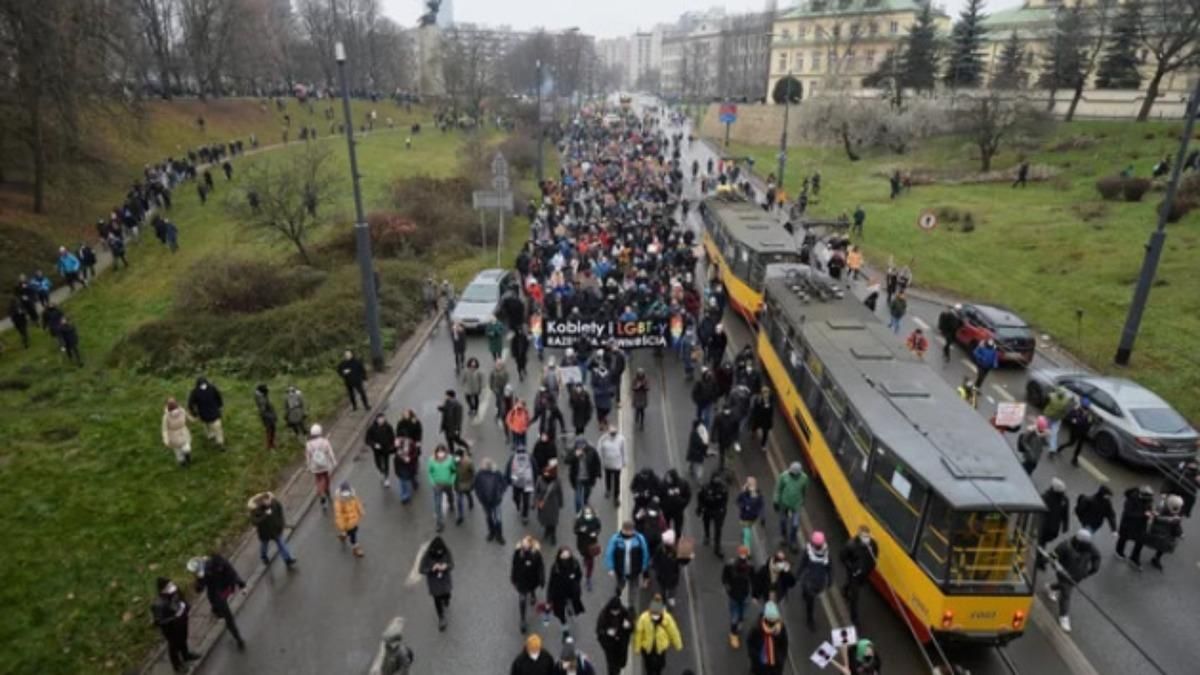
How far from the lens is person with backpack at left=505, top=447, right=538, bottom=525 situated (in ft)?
41.8

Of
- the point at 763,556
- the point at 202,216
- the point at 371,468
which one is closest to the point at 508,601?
the point at 763,556

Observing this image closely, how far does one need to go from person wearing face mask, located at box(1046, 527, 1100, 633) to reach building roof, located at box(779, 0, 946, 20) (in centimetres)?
9468

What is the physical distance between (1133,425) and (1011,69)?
63.2 m

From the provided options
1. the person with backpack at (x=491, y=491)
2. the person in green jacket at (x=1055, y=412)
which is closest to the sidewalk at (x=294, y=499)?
the person with backpack at (x=491, y=491)

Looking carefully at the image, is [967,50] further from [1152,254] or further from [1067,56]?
[1152,254]

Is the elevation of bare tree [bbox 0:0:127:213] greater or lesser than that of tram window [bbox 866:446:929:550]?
greater

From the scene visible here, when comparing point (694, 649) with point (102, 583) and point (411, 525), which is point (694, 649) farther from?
point (102, 583)

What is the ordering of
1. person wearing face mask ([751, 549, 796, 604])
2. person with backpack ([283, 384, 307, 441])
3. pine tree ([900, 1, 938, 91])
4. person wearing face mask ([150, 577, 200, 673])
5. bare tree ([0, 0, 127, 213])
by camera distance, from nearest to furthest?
person wearing face mask ([150, 577, 200, 673]) < person wearing face mask ([751, 549, 796, 604]) < person with backpack ([283, 384, 307, 441]) < bare tree ([0, 0, 127, 213]) < pine tree ([900, 1, 938, 91])

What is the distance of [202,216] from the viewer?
3956 centimetres

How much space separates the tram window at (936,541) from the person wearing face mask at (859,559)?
2.74 ft

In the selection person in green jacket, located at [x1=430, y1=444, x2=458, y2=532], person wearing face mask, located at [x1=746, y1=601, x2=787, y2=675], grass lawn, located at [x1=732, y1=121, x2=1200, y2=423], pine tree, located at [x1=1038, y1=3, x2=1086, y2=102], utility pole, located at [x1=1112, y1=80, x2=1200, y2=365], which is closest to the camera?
person wearing face mask, located at [x1=746, y1=601, x2=787, y2=675]

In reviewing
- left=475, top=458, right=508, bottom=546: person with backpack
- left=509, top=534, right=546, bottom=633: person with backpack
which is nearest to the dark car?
left=475, top=458, right=508, bottom=546: person with backpack

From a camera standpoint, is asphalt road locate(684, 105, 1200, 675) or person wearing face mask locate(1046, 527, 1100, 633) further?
person wearing face mask locate(1046, 527, 1100, 633)

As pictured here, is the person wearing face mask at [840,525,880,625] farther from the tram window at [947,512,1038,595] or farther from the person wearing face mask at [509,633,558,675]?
the person wearing face mask at [509,633,558,675]
